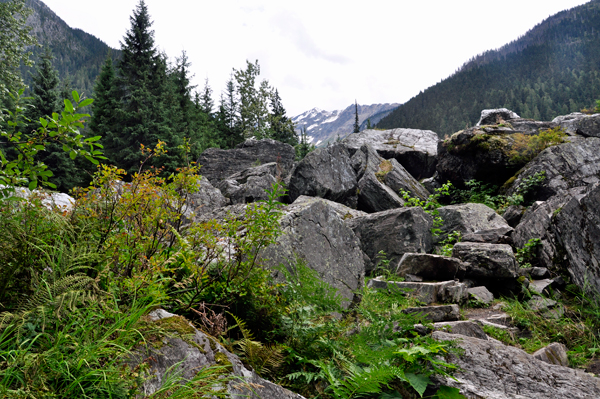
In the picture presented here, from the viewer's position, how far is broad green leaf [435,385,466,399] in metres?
2.16

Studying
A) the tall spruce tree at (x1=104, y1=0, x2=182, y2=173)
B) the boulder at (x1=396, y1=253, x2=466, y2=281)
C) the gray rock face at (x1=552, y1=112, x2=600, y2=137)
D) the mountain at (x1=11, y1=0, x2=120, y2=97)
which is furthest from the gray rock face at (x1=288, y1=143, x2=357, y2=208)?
the mountain at (x1=11, y1=0, x2=120, y2=97)

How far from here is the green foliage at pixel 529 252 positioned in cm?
648

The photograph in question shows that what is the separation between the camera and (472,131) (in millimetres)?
12727

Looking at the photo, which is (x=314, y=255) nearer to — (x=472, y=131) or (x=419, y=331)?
(x=419, y=331)

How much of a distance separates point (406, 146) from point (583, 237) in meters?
13.4

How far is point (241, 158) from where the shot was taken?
16391mm

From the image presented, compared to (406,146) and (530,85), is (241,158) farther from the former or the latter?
(530,85)

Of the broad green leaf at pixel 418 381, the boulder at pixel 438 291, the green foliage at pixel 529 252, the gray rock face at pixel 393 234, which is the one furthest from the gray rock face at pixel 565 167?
the broad green leaf at pixel 418 381

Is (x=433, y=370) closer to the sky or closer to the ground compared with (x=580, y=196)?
closer to the ground

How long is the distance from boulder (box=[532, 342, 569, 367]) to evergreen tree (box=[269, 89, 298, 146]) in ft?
118

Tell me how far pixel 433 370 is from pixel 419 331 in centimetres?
83

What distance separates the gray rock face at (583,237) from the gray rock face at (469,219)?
124 inches

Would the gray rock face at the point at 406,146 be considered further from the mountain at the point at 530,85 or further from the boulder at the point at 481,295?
the mountain at the point at 530,85

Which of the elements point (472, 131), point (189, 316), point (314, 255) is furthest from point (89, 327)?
point (472, 131)
